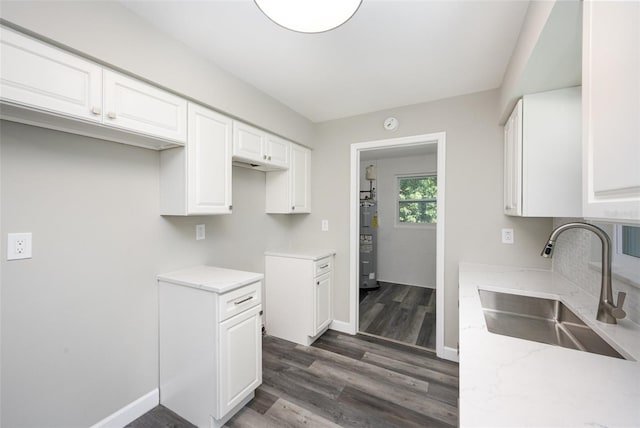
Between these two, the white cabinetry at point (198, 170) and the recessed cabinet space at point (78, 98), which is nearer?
the recessed cabinet space at point (78, 98)

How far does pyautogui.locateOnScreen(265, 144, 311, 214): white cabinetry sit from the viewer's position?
8.95ft

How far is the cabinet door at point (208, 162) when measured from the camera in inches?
67.1

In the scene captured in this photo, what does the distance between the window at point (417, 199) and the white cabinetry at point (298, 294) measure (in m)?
2.49

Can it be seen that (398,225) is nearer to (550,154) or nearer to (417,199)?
(417,199)

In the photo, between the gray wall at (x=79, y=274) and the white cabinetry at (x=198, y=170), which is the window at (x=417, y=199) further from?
the gray wall at (x=79, y=274)

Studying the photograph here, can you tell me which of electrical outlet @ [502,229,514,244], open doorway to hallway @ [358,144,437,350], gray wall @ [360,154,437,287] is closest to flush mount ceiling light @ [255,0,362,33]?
electrical outlet @ [502,229,514,244]

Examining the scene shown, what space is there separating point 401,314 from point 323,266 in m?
1.43

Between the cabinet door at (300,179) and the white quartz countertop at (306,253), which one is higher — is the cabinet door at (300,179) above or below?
above

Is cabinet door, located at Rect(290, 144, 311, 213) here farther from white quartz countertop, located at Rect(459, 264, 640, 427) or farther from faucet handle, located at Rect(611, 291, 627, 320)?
faucet handle, located at Rect(611, 291, 627, 320)

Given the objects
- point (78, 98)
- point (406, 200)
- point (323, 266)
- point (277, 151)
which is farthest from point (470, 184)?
point (78, 98)

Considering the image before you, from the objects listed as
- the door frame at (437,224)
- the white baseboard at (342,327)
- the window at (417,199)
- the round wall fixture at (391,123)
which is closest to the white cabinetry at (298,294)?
the white baseboard at (342,327)

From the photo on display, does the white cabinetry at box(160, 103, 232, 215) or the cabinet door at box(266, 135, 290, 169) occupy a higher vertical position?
the cabinet door at box(266, 135, 290, 169)

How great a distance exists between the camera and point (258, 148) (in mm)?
2275

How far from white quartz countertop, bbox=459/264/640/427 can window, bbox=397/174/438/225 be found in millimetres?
3528
